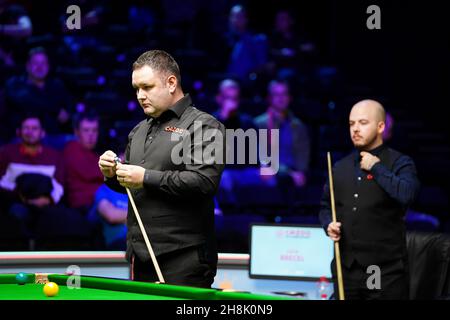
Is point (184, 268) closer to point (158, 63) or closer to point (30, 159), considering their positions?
point (158, 63)

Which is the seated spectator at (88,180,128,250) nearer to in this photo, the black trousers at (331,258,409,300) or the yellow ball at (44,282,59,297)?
the black trousers at (331,258,409,300)

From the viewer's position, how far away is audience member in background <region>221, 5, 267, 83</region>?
370 inches

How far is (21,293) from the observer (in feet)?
10.8

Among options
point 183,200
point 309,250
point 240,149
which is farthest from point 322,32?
point 183,200

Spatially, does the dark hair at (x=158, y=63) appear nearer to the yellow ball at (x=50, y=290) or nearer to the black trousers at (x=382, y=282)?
the yellow ball at (x=50, y=290)

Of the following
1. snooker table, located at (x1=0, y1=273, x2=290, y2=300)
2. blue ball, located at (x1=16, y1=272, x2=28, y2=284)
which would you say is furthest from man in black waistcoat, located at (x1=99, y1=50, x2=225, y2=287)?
blue ball, located at (x1=16, y1=272, x2=28, y2=284)

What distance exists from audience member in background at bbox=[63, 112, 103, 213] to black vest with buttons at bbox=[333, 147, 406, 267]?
2.72 metres

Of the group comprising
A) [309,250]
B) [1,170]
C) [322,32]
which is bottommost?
[309,250]

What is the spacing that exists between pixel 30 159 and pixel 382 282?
10.8ft

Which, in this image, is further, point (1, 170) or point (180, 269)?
point (1, 170)

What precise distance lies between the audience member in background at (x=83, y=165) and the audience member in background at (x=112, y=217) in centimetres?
58

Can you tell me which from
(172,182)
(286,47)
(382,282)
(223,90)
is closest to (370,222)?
(382,282)
